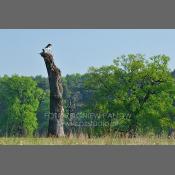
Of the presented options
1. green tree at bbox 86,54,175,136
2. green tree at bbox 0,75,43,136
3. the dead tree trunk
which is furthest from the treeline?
the dead tree trunk

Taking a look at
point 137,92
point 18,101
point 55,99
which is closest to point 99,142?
point 55,99

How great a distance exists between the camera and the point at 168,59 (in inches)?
2248

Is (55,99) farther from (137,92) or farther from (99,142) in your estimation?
(137,92)

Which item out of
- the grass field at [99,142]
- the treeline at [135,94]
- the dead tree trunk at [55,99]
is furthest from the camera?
the treeline at [135,94]

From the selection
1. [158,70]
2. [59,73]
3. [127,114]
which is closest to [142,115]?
[127,114]

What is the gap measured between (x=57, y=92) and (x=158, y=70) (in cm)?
3415

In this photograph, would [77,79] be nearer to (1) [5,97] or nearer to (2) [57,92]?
(1) [5,97]

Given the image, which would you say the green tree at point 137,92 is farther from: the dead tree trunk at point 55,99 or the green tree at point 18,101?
the dead tree trunk at point 55,99

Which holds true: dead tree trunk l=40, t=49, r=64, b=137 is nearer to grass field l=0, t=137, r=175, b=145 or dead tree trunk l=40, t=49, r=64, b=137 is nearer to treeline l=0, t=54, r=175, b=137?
grass field l=0, t=137, r=175, b=145

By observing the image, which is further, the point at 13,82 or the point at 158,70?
the point at 13,82

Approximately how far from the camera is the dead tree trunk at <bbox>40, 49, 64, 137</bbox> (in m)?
21.9

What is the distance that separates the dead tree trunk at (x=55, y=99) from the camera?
71.9 feet

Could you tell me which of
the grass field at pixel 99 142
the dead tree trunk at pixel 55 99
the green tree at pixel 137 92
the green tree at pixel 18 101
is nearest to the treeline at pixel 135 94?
the green tree at pixel 137 92

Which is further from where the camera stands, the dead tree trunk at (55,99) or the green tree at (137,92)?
the green tree at (137,92)
